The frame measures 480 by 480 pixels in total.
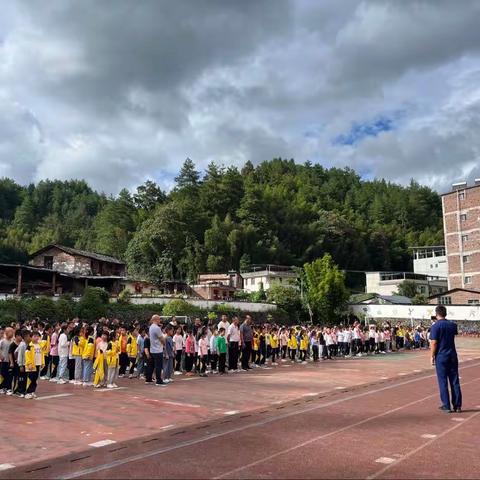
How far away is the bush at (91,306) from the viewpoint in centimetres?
3634

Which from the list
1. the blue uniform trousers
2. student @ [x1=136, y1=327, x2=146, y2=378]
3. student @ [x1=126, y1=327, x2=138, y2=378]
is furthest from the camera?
student @ [x1=126, y1=327, x2=138, y2=378]

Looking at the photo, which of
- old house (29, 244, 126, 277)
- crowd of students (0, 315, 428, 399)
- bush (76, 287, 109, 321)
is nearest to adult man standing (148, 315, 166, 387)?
crowd of students (0, 315, 428, 399)

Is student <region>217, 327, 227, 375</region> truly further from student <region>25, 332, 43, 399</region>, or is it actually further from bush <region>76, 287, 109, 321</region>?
bush <region>76, 287, 109, 321</region>

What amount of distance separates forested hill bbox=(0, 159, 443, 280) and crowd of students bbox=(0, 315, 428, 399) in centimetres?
5037

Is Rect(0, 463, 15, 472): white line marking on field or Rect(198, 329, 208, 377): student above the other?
Rect(198, 329, 208, 377): student

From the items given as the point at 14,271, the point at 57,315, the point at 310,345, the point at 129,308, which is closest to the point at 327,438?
the point at 310,345

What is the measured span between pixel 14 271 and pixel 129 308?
10.2m

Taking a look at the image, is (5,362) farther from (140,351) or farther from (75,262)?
(75,262)

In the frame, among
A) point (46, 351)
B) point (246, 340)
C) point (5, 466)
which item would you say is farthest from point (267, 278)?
point (5, 466)

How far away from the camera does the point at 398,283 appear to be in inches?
2835

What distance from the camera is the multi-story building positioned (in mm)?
58500

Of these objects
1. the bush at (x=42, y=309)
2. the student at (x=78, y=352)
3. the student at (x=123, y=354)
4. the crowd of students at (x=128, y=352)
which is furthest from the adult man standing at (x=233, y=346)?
the bush at (x=42, y=309)

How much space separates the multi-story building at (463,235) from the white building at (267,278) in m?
17.8

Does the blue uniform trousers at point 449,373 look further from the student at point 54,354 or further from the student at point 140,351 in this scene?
the student at point 54,354
